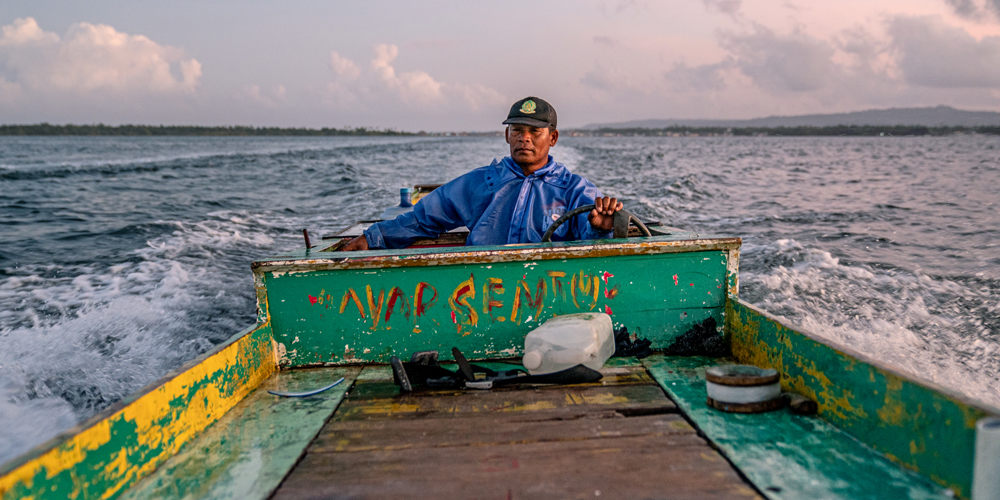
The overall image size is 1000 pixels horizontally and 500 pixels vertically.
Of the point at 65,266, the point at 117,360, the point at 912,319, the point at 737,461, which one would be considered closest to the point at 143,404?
the point at 737,461

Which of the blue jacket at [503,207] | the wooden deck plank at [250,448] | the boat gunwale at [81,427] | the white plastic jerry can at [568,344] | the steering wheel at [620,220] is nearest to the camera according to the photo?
the boat gunwale at [81,427]

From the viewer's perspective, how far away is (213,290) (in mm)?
6359

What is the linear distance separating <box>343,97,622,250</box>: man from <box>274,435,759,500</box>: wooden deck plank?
156cm

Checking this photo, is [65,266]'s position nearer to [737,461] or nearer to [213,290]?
[213,290]

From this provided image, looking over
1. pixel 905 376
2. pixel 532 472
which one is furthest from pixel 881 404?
pixel 532 472

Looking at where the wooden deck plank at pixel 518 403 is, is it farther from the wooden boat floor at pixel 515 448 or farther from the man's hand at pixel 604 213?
the man's hand at pixel 604 213

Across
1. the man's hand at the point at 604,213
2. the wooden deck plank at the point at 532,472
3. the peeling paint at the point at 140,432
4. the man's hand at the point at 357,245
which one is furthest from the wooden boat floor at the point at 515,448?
the man's hand at the point at 357,245

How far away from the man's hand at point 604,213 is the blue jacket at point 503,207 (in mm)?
127

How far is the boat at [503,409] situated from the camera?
1510 millimetres

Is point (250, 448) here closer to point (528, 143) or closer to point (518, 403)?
point (518, 403)

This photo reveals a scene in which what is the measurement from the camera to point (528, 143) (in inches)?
127

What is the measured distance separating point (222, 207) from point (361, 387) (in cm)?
1313

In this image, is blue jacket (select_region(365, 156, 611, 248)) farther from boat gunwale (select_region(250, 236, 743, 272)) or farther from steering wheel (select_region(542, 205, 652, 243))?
boat gunwale (select_region(250, 236, 743, 272))

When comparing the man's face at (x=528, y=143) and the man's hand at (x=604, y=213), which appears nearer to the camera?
the man's hand at (x=604, y=213)
